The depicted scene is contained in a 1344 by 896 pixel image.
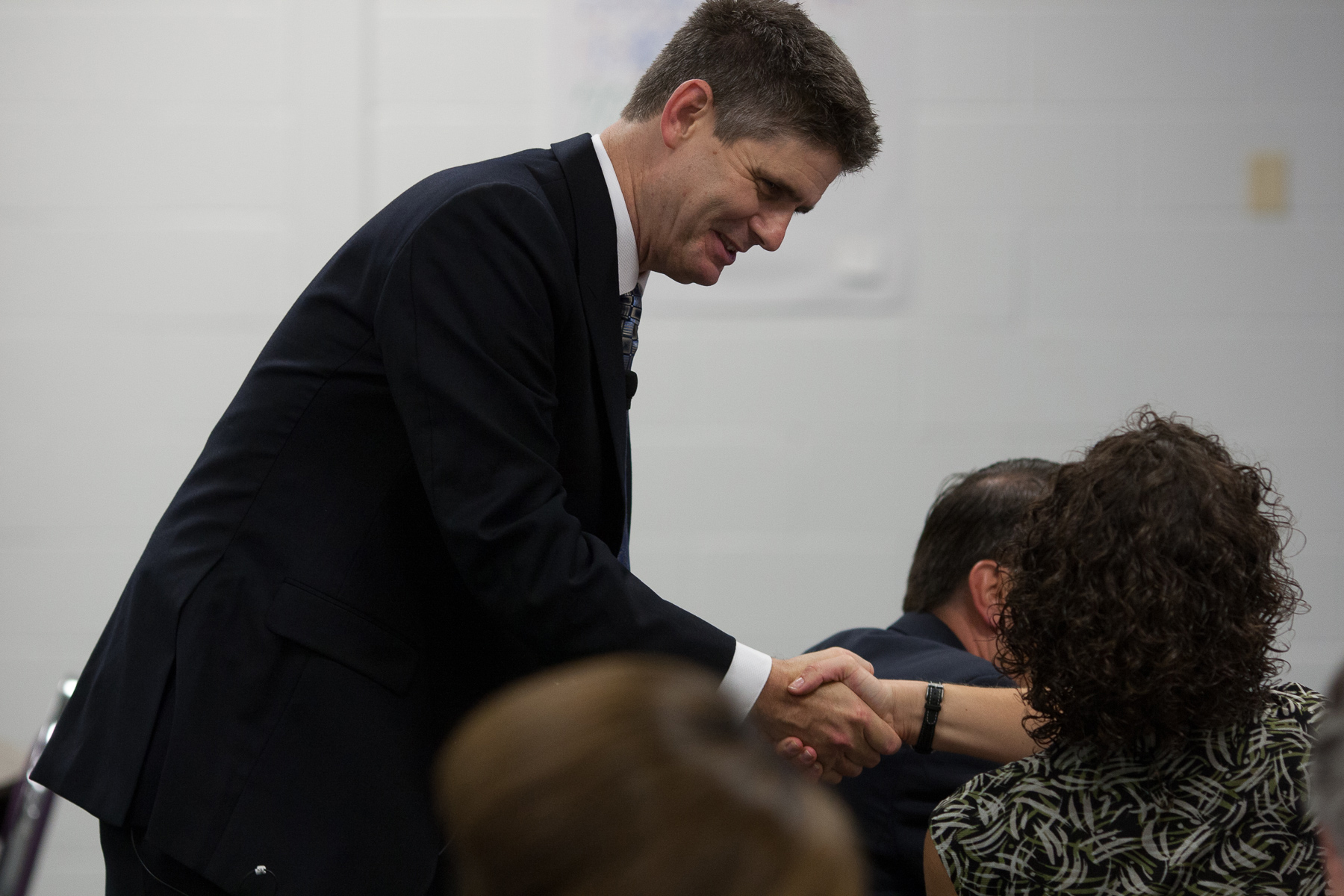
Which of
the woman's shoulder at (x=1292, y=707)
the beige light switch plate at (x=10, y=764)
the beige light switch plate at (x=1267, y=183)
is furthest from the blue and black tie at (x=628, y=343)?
the beige light switch plate at (x=1267, y=183)

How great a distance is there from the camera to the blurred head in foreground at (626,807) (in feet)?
1.73

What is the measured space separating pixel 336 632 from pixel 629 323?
1.61 ft

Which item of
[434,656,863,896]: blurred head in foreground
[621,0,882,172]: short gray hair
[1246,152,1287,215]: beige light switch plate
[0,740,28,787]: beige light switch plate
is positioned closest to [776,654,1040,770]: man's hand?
[621,0,882,172]: short gray hair

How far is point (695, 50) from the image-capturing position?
1.43 meters

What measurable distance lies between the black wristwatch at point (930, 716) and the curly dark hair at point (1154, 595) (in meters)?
0.32

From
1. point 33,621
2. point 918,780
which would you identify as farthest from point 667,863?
point 33,621

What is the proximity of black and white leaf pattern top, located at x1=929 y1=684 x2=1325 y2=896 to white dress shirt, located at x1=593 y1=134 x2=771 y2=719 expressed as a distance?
307 millimetres

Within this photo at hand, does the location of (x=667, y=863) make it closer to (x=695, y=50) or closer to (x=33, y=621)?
(x=695, y=50)

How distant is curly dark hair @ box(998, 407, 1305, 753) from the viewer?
3.43 feet

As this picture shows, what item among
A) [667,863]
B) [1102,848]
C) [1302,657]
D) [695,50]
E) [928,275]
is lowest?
[1302,657]

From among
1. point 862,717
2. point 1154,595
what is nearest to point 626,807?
point 1154,595

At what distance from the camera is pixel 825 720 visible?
1434 millimetres

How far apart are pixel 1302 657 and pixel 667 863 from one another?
8.80ft

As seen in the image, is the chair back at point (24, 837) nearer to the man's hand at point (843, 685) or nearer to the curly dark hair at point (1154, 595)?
the man's hand at point (843, 685)
